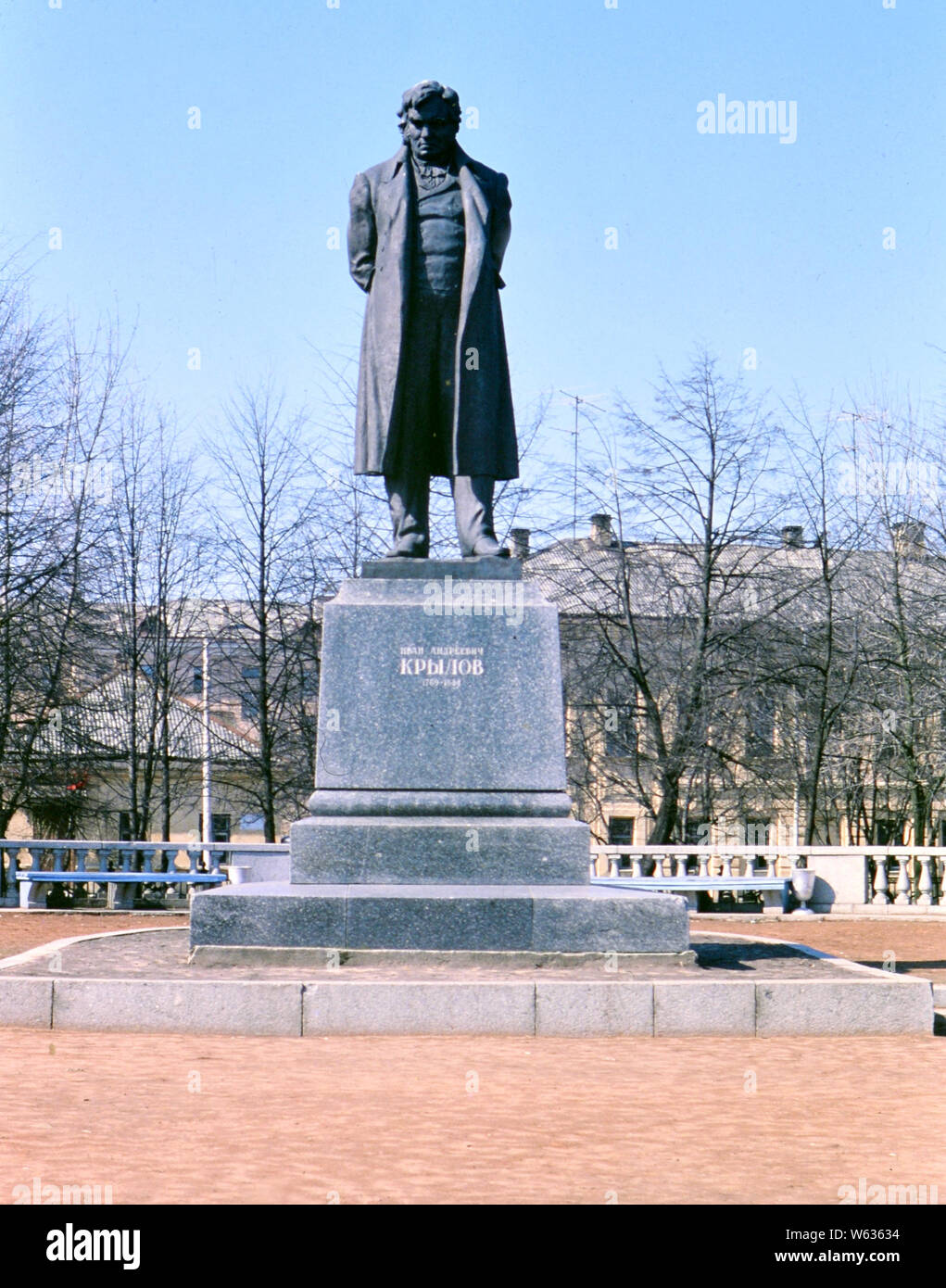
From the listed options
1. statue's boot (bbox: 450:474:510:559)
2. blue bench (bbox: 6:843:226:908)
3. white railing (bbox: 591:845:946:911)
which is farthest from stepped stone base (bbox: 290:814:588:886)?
white railing (bbox: 591:845:946:911)

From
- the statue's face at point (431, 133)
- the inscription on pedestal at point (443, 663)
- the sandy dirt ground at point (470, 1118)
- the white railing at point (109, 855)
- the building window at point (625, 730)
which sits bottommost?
the sandy dirt ground at point (470, 1118)

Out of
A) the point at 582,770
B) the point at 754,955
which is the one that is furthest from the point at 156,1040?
the point at 582,770

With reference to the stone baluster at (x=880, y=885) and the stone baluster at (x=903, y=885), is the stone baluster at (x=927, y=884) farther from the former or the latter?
the stone baluster at (x=880, y=885)

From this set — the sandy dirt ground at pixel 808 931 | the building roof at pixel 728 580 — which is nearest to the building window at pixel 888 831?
the building roof at pixel 728 580

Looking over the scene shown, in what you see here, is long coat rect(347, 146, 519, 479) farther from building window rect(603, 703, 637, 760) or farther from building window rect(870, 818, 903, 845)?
building window rect(870, 818, 903, 845)

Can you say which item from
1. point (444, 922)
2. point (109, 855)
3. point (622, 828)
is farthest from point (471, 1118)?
point (622, 828)

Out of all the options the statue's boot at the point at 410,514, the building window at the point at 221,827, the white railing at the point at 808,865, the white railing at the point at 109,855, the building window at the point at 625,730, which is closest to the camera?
the statue's boot at the point at 410,514

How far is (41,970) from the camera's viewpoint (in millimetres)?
9188

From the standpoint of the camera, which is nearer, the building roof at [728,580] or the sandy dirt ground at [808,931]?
the sandy dirt ground at [808,931]

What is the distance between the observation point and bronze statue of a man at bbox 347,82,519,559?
36.5 feet

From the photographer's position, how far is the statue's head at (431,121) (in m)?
11.1

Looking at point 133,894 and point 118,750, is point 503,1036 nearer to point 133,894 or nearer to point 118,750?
point 133,894

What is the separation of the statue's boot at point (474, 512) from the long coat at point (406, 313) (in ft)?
0.28

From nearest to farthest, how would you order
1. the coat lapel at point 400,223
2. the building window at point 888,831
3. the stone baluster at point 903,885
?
the coat lapel at point 400,223
the stone baluster at point 903,885
the building window at point 888,831
